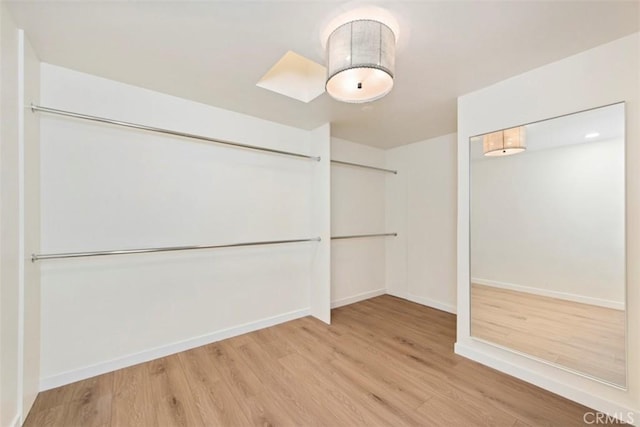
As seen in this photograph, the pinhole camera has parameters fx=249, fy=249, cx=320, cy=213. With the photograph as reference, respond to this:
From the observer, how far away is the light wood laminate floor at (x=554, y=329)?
5.02 feet

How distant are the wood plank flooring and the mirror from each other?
374 mm

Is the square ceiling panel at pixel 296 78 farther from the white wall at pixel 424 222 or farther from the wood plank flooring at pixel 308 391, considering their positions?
the wood plank flooring at pixel 308 391

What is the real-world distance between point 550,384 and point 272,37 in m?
2.89

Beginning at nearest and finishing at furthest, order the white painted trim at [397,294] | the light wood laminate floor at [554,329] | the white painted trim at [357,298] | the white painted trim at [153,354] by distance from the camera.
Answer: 1. the light wood laminate floor at [554,329]
2. the white painted trim at [153,354]
3. the white painted trim at [357,298]
4. the white painted trim at [397,294]

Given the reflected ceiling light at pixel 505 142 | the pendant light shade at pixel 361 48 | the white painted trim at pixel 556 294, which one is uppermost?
the pendant light shade at pixel 361 48

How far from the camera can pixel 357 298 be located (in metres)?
3.59

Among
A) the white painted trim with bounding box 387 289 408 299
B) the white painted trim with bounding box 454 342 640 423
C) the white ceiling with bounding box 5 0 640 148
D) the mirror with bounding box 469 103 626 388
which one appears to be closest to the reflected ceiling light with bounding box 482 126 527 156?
the mirror with bounding box 469 103 626 388

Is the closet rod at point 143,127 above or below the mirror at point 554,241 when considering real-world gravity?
above

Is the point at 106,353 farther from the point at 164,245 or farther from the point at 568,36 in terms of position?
the point at 568,36

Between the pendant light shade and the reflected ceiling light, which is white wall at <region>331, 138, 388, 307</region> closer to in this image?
the reflected ceiling light

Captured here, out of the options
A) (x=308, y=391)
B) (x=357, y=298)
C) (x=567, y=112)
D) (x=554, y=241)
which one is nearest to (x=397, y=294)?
(x=357, y=298)

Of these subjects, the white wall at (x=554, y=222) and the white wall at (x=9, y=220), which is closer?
the white wall at (x=9, y=220)

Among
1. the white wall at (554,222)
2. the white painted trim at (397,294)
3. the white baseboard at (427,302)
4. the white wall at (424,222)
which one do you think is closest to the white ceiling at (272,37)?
the white wall at (554,222)

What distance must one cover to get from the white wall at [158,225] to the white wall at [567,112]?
1.39 metres
